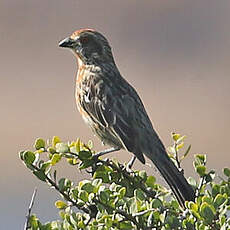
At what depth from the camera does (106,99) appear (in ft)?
22.9

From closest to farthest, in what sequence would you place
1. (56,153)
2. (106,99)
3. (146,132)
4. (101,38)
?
1. (56,153)
2. (146,132)
3. (106,99)
4. (101,38)

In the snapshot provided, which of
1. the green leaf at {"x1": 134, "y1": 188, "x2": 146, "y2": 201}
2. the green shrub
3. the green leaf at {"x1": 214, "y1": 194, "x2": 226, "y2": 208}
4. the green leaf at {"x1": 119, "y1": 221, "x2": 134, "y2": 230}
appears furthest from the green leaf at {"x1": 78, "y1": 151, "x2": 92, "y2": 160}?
the green leaf at {"x1": 214, "y1": 194, "x2": 226, "y2": 208}

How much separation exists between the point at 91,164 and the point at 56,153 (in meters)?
0.28

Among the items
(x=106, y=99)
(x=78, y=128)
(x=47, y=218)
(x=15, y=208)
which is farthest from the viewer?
(x=78, y=128)

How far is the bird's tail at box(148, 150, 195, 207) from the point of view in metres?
4.45

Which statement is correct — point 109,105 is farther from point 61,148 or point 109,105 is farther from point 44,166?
point 44,166

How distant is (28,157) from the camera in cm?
420

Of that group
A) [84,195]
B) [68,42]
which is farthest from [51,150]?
[68,42]

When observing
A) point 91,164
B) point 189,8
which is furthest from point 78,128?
point 91,164

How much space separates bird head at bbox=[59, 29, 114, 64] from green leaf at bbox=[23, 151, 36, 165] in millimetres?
3248

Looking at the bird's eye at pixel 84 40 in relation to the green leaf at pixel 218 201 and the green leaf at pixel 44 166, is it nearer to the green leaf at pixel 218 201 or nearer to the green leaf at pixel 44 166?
the green leaf at pixel 44 166

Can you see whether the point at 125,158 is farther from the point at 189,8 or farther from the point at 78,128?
the point at 189,8

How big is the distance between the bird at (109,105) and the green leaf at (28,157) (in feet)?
4.91

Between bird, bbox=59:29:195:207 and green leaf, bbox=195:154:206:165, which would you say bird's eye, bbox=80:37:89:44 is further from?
green leaf, bbox=195:154:206:165
